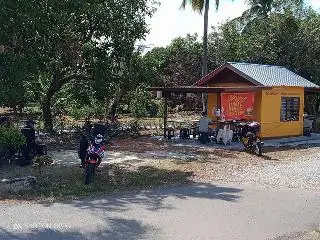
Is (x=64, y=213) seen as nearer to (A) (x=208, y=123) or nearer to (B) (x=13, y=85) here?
(B) (x=13, y=85)

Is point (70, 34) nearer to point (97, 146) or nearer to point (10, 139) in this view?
point (10, 139)

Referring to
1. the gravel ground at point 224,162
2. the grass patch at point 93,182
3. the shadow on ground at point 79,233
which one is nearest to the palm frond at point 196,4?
the gravel ground at point 224,162

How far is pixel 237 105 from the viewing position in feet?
66.9

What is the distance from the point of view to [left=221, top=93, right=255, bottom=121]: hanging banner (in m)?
19.8

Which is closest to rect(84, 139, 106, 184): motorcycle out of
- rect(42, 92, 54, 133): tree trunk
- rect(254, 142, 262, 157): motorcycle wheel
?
rect(254, 142, 262, 157): motorcycle wheel

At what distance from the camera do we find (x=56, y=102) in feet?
77.3

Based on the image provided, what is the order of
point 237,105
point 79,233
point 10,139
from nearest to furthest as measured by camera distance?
point 79,233 < point 10,139 < point 237,105

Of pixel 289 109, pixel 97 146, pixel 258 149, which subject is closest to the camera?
pixel 97 146

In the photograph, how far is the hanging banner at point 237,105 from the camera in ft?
65.1

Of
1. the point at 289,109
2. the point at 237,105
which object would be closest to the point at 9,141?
the point at 237,105

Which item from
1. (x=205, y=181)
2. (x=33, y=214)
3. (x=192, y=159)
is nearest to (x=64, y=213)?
(x=33, y=214)

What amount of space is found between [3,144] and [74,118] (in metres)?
14.4

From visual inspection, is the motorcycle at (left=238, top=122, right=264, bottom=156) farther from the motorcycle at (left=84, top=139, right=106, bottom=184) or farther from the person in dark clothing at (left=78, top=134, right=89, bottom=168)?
the motorcycle at (left=84, top=139, right=106, bottom=184)

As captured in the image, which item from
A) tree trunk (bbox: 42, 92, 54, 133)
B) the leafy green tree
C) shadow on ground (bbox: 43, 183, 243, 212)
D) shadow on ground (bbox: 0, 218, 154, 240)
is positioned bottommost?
shadow on ground (bbox: 0, 218, 154, 240)
